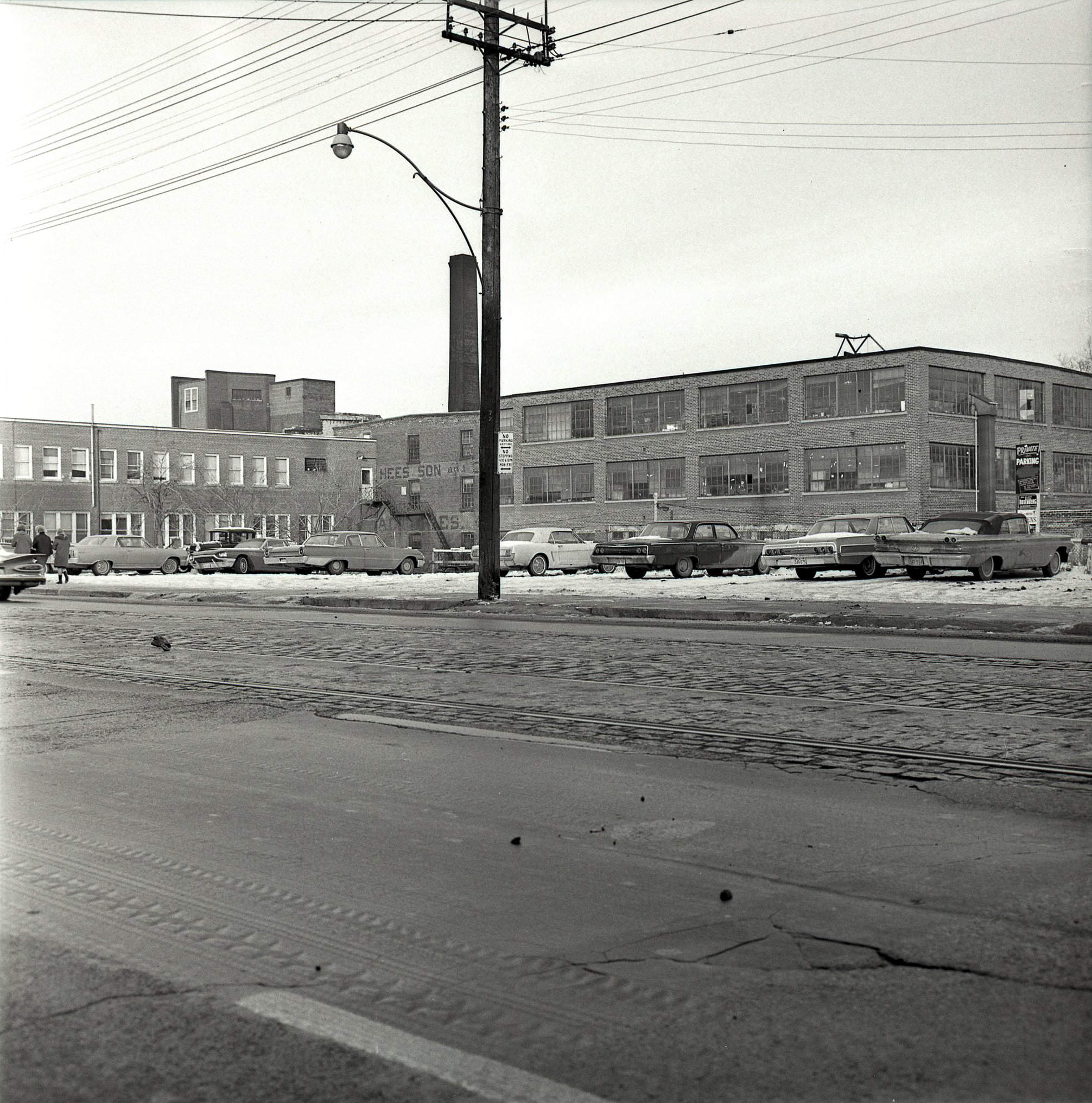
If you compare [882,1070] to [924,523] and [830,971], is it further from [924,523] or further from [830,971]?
[924,523]

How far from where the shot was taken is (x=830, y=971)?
3.71m

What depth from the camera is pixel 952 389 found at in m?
59.4

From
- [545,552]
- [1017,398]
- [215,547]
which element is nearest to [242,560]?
[215,547]

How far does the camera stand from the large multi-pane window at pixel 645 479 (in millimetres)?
68125

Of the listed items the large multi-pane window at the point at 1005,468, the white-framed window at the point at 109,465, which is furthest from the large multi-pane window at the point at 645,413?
the white-framed window at the point at 109,465

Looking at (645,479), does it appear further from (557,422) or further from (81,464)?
(81,464)

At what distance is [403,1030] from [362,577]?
3446 cm

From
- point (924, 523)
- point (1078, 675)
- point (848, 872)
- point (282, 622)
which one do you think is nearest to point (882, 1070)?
point (848, 872)

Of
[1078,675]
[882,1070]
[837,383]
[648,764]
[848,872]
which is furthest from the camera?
[837,383]

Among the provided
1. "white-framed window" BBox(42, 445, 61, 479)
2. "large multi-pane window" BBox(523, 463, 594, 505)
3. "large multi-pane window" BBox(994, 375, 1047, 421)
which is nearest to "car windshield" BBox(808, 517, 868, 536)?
"large multi-pane window" BBox(994, 375, 1047, 421)

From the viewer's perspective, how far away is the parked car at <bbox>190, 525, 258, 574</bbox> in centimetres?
4219

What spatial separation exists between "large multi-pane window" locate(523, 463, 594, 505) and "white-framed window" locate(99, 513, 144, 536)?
24146mm

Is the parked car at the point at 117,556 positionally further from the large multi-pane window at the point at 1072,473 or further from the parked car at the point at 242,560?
the large multi-pane window at the point at 1072,473

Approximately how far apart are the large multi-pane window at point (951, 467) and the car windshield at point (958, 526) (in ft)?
104
